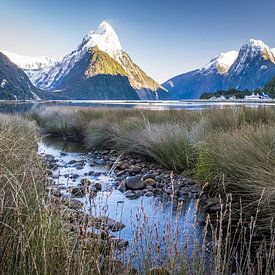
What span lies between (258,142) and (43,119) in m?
15.4

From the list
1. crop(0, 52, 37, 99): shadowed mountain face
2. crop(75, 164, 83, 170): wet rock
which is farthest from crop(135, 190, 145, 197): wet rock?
crop(0, 52, 37, 99): shadowed mountain face

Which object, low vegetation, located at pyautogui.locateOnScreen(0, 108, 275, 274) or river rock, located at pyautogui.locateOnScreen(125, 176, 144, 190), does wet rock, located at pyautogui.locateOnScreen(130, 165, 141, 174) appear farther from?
river rock, located at pyautogui.locateOnScreen(125, 176, 144, 190)

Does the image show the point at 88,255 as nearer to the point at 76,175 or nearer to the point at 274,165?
the point at 274,165

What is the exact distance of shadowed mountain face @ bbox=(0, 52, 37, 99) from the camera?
11890cm

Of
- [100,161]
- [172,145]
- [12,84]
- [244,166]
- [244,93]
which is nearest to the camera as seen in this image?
[244,166]

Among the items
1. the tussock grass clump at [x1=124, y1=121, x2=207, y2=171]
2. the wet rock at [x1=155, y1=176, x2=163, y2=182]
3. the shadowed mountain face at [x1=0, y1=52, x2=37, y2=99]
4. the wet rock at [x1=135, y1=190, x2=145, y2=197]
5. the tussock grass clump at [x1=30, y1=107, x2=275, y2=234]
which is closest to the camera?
the tussock grass clump at [x1=30, y1=107, x2=275, y2=234]

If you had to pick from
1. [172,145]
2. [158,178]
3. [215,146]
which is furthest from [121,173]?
[215,146]

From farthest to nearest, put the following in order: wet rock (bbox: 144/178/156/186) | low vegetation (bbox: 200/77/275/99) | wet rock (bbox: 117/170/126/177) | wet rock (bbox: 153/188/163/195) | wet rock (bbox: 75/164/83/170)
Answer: low vegetation (bbox: 200/77/275/99), wet rock (bbox: 75/164/83/170), wet rock (bbox: 117/170/126/177), wet rock (bbox: 144/178/156/186), wet rock (bbox: 153/188/163/195)

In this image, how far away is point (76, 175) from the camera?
7215 mm

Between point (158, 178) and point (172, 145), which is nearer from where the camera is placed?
point (158, 178)

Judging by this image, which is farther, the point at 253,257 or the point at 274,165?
the point at 274,165

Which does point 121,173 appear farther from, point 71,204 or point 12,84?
point 12,84

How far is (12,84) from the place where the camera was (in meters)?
131

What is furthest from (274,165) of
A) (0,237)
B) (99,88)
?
(99,88)
